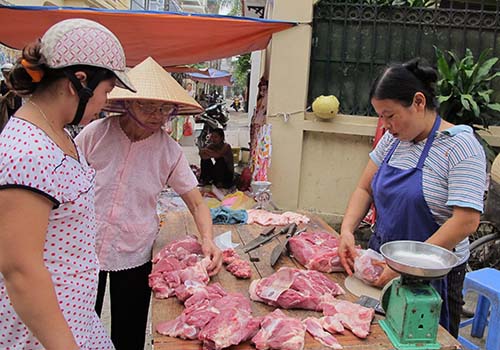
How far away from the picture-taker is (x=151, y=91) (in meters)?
2.54

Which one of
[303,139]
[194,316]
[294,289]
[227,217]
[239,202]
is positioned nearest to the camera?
[194,316]

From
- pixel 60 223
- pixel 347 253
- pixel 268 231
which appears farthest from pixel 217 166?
pixel 60 223

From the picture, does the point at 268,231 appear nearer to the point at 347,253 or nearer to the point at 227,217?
the point at 227,217

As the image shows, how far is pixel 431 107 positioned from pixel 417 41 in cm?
399

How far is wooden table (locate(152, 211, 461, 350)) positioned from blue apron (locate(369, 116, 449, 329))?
40cm

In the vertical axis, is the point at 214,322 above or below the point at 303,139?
below

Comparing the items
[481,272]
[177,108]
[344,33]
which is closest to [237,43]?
[344,33]

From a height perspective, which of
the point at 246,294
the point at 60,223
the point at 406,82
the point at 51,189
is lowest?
the point at 246,294

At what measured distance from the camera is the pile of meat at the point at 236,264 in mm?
2276

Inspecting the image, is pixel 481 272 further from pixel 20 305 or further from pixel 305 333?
pixel 20 305

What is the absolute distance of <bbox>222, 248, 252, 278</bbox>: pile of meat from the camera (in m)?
2.28

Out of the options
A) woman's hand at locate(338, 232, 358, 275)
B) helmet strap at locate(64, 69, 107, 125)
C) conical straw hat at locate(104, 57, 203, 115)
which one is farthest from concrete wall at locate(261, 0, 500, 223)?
helmet strap at locate(64, 69, 107, 125)

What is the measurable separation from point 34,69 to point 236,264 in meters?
1.42

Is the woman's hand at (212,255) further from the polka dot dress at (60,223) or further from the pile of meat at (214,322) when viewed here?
the polka dot dress at (60,223)
